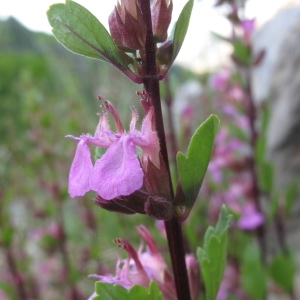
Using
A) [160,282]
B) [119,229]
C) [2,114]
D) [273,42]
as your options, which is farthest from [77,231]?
[2,114]

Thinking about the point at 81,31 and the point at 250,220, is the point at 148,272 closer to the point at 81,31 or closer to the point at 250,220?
the point at 81,31

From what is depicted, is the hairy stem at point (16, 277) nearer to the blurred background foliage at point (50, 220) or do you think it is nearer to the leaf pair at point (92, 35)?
the blurred background foliage at point (50, 220)

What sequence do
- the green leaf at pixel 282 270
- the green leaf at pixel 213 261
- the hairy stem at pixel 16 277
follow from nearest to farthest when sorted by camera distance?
the green leaf at pixel 213 261
the green leaf at pixel 282 270
the hairy stem at pixel 16 277

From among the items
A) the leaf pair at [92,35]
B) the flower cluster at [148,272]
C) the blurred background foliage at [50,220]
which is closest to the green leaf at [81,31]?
the leaf pair at [92,35]

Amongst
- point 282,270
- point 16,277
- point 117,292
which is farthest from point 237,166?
point 117,292

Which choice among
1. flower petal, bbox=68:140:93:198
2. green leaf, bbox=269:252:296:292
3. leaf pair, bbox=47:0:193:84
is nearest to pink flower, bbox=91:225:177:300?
flower petal, bbox=68:140:93:198

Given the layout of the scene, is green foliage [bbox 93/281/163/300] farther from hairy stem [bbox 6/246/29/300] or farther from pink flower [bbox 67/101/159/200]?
hairy stem [bbox 6/246/29/300]

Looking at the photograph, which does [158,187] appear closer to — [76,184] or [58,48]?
[76,184]
